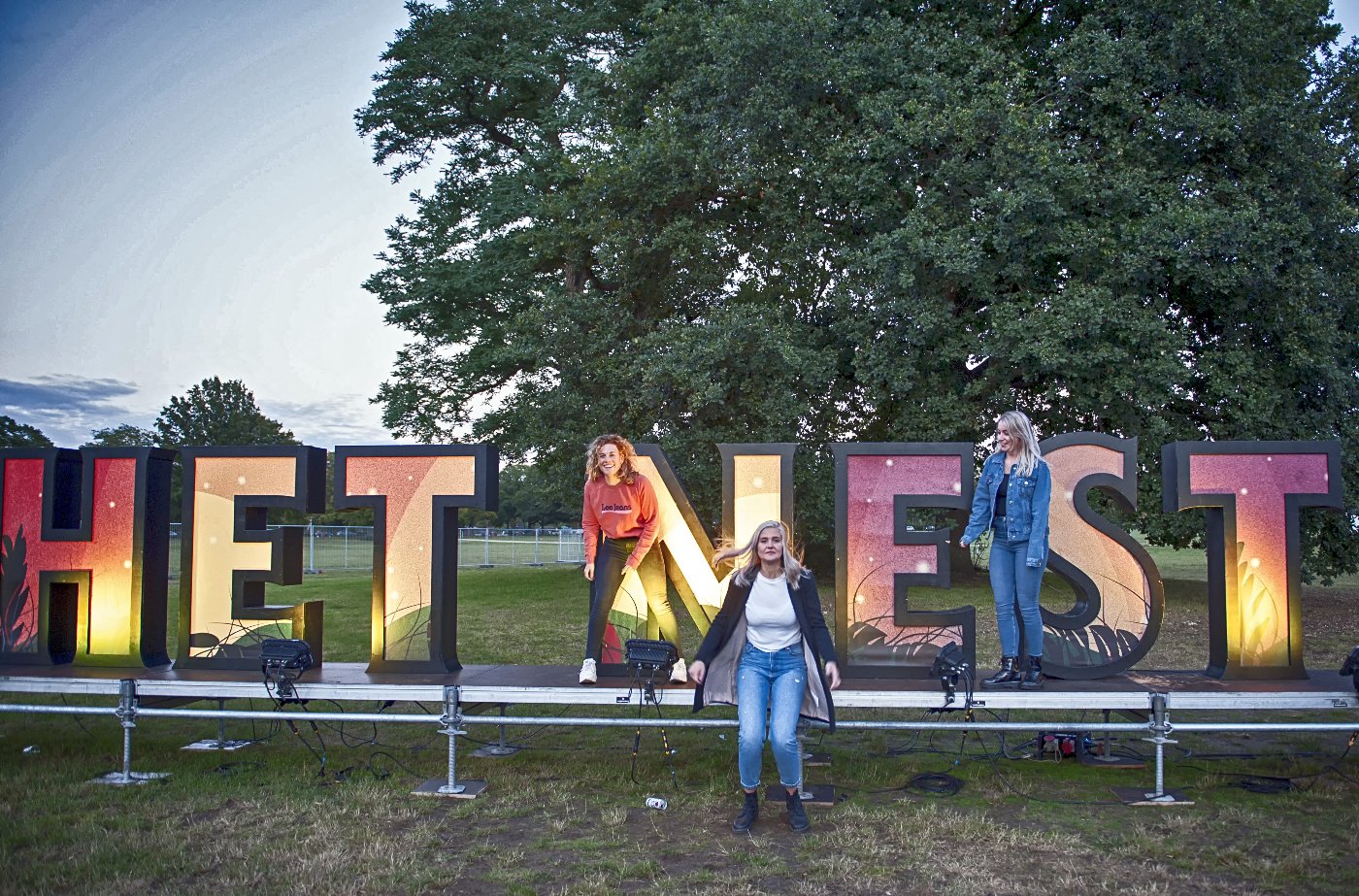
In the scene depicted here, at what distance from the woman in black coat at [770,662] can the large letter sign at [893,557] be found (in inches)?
42.8

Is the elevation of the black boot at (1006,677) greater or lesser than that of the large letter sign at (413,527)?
lesser

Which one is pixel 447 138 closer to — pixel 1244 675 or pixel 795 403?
pixel 795 403

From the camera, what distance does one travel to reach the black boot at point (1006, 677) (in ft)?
21.8

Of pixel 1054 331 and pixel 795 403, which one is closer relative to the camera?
pixel 1054 331

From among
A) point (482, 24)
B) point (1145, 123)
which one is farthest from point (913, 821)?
point (482, 24)

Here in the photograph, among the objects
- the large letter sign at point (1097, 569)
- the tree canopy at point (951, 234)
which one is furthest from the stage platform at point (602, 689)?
the tree canopy at point (951, 234)

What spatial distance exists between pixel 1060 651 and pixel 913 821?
2055 millimetres

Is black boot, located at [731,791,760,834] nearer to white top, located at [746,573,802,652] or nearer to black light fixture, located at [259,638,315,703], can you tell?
white top, located at [746,573,802,652]

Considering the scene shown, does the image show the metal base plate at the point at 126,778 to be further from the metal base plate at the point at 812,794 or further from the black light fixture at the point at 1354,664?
the black light fixture at the point at 1354,664

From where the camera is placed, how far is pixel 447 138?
25.6 metres

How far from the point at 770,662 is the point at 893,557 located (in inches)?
62.8

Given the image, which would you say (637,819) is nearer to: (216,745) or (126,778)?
(126,778)

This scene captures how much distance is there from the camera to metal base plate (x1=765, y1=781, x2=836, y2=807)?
20.9 feet

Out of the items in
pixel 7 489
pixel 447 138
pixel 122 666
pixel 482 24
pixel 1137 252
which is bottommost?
pixel 122 666
